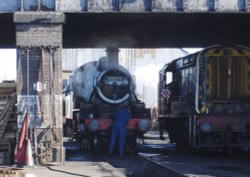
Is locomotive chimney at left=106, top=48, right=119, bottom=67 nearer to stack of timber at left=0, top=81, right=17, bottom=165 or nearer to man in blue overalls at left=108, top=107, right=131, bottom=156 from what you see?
man in blue overalls at left=108, top=107, right=131, bottom=156

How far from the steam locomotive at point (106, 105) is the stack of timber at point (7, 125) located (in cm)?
327

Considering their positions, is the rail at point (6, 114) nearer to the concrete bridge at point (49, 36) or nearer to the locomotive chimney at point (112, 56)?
the concrete bridge at point (49, 36)

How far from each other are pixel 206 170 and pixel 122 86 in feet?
23.1

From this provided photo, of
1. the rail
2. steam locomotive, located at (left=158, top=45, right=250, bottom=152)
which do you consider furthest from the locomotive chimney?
the rail

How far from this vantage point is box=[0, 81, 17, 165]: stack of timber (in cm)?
1780

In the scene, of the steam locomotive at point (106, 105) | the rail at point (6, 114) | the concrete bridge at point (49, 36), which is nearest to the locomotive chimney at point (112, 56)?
the steam locomotive at point (106, 105)

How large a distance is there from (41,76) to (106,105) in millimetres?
4961

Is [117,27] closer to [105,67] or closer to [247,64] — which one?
[105,67]

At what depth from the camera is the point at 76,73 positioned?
25.3 metres

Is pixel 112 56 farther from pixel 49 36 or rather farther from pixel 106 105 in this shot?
pixel 49 36

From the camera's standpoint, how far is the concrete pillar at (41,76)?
57.6ft

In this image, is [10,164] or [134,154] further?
[134,154]

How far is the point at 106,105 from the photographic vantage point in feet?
72.5

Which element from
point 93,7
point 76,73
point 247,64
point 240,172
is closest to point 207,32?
point 247,64
